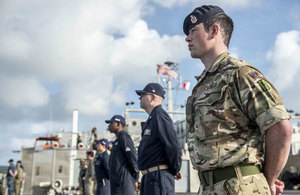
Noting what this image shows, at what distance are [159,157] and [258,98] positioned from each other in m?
2.47

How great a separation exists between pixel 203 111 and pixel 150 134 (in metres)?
2.27

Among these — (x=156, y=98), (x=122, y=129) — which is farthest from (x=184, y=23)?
(x=122, y=129)

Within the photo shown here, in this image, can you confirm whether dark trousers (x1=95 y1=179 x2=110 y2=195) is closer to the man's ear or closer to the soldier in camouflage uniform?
the soldier in camouflage uniform

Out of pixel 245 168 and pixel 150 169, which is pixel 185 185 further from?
pixel 245 168

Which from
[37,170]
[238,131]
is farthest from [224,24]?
[37,170]

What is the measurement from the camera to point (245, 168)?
76.5 inches

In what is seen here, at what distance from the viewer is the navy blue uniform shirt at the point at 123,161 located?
5.75 metres

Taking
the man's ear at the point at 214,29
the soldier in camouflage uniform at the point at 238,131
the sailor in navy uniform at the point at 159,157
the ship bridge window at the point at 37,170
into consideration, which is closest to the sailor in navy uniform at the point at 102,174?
the sailor in navy uniform at the point at 159,157

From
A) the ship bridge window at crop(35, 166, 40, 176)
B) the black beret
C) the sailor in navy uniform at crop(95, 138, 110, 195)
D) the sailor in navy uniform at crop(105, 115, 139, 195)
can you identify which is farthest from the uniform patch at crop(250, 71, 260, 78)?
the ship bridge window at crop(35, 166, 40, 176)

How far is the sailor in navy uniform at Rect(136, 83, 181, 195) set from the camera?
4.10 meters

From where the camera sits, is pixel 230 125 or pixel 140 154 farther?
pixel 140 154

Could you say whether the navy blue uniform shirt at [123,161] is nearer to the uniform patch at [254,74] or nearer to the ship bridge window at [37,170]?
the uniform patch at [254,74]

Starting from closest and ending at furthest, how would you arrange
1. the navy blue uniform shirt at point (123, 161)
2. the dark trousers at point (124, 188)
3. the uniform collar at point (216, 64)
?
the uniform collar at point (216, 64)
the dark trousers at point (124, 188)
the navy blue uniform shirt at point (123, 161)

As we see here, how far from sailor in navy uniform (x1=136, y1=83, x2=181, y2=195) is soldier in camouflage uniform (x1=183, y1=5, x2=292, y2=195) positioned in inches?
78.8
